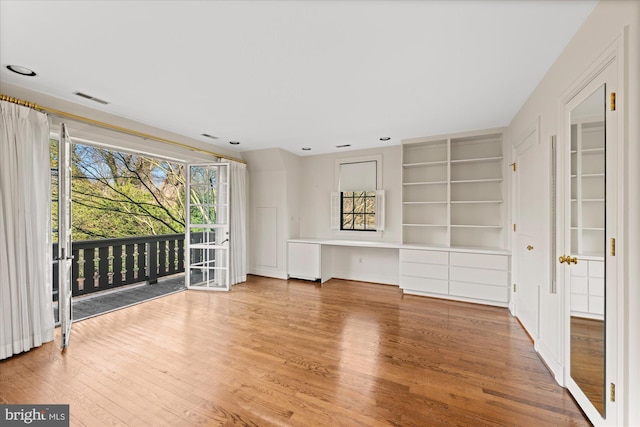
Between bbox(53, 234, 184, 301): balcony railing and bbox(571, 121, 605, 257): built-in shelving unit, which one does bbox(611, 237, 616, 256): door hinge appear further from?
bbox(53, 234, 184, 301): balcony railing

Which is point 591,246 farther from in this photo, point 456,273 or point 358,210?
point 358,210

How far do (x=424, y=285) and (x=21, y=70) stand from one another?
17.3 feet

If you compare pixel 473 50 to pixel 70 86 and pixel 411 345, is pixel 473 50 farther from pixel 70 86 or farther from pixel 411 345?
pixel 70 86

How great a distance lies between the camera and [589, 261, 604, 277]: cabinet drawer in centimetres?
148

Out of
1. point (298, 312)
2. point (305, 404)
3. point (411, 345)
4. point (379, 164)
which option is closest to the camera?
point (305, 404)

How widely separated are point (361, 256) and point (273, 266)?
1.85 m

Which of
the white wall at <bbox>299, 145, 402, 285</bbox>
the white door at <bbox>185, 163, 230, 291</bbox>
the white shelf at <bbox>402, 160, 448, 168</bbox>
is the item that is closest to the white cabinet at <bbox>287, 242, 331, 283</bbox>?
the white wall at <bbox>299, 145, 402, 285</bbox>

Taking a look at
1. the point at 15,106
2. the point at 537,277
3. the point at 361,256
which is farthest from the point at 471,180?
the point at 15,106

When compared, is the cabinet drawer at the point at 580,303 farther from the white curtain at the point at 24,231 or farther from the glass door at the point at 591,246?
the white curtain at the point at 24,231

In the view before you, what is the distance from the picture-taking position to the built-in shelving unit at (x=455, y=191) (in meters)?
4.02

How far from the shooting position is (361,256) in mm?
5062

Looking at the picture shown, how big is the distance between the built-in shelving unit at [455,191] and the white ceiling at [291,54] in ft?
2.84

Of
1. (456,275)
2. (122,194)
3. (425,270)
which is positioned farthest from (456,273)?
(122,194)

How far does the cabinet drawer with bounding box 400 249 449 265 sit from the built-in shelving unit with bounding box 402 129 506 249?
337 millimetres
